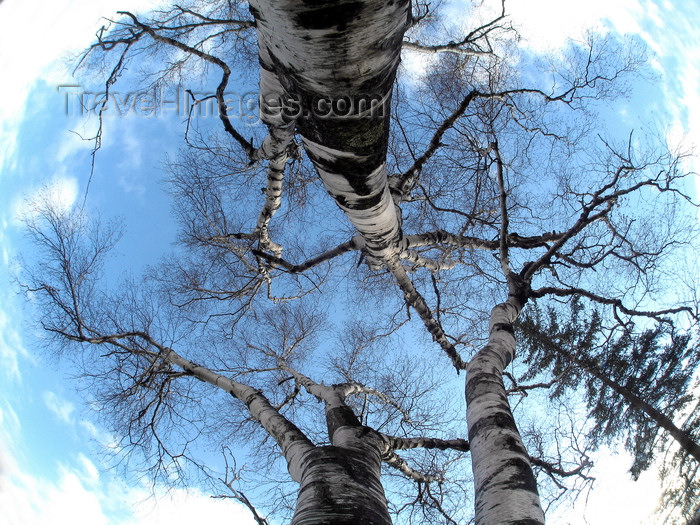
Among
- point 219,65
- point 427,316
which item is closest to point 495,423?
point 427,316

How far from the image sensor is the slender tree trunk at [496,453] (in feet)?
6.88

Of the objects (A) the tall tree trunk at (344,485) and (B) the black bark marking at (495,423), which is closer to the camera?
(A) the tall tree trunk at (344,485)

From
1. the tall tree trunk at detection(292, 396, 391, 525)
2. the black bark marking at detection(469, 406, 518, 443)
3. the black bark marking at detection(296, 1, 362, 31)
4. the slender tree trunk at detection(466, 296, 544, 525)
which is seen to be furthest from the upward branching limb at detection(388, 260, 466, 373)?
the black bark marking at detection(296, 1, 362, 31)

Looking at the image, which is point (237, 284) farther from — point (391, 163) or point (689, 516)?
point (689, 516)

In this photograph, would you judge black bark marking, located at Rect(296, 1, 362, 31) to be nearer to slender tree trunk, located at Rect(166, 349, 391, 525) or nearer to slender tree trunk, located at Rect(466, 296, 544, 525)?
slender tree trunk, located at Rect(166, 349, 391, 525)

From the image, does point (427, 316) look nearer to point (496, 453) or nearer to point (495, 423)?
point (495, 423)

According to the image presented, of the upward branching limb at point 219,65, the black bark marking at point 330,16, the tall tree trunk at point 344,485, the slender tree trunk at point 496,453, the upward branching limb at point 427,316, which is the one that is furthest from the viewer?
the upward branching limb at point 427,316

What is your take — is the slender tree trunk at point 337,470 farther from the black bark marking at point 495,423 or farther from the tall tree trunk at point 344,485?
the black bark marking at point 495,423

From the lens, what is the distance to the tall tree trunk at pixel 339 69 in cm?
118

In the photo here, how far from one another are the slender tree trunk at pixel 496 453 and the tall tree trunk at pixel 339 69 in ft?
5.93

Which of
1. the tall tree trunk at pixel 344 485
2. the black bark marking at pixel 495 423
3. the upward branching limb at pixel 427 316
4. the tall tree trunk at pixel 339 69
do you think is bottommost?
the tall tree trunk at pixel 344 485

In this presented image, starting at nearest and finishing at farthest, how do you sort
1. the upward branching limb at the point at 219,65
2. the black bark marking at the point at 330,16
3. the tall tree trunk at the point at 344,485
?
the black bark marking at the point at 330,16 < the tall tree trunk at the point at 344,485 < the upward branching limb at the point at 219,65

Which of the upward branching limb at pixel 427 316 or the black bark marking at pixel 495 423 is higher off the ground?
the upward branching limb at pixel 427 316

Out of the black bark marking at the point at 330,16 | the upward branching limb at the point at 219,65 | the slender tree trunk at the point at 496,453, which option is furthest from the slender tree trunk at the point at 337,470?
the upward branching limb at the point at 219,65
